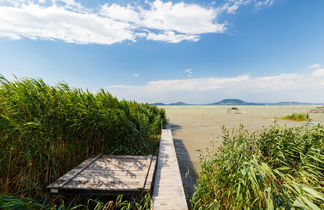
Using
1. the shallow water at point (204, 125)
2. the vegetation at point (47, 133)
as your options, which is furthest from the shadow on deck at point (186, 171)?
the vegetation at point (47, 133)

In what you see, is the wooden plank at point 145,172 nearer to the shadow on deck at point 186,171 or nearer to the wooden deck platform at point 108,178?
the wooden deck platform at point 108,178

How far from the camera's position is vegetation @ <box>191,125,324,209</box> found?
1769mm

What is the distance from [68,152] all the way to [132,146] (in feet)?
6.20

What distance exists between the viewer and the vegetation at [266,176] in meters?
1.77

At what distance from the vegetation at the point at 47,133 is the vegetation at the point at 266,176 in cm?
278

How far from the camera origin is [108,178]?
9.61ft

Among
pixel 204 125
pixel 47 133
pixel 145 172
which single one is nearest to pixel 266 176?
pixel 145 172

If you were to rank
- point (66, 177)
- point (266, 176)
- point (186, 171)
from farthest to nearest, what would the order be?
point (186, 171), point (66, 177), point (266, 176)

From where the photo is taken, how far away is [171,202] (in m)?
2.18

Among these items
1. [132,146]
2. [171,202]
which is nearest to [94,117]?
[132,146]

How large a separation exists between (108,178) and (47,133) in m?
1.77

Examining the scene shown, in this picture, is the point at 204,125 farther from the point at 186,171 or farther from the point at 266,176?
the point at 266,176

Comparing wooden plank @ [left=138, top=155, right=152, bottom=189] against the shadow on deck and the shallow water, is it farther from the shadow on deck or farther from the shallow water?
the shallow water

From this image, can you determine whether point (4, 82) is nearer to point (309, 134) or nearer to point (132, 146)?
point (132, 146)
